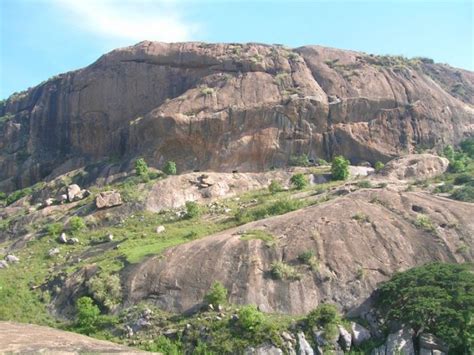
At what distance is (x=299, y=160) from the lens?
51.2m

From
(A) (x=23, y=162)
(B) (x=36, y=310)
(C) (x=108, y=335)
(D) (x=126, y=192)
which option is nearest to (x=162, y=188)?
(D) (x=126, y=192)

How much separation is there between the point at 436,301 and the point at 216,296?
9797mm

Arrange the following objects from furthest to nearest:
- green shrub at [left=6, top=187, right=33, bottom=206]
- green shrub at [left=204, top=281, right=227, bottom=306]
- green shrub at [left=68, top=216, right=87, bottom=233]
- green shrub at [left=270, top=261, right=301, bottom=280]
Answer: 1. green shrub at [left=6, top=187, right=33, bottom=206]
2. green shrub at [left=68, top=216, right=87, bottom=233]
3. green shrub at [left=270, top=261, right=301, bottom=280]
4. green shrub at [left=204, top=281, right=227, bottom=306]

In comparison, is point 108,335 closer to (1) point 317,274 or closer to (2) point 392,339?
(1) point 317,274

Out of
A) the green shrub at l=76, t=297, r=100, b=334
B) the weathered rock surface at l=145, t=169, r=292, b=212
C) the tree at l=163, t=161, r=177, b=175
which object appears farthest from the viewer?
the tree at l=163, t=161, r=177, b=175

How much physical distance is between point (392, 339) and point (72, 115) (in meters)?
48.7

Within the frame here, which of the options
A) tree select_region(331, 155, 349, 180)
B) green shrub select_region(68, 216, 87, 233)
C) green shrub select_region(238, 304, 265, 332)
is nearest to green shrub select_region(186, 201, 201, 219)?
green shrub select_region(68, 216, 87, 233)

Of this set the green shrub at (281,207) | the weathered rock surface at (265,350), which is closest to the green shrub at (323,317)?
the weathered rock surface at (265,350)

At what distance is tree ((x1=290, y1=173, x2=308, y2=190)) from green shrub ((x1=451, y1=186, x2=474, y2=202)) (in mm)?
12340

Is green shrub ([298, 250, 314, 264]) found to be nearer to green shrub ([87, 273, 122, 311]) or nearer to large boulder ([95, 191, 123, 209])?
green shrub ([87, 273, 122, 311])

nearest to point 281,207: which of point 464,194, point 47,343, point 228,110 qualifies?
point 464,194

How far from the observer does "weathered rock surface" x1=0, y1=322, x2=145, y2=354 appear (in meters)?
15.7

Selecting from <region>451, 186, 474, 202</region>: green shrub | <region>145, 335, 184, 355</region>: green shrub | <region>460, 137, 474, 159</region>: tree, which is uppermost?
<region>460, 137, 474, 159</region>: tree

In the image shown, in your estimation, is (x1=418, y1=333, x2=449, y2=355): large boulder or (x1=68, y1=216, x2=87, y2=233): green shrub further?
(x1=68, y1=216, x2=87, y2=233): green shrub
